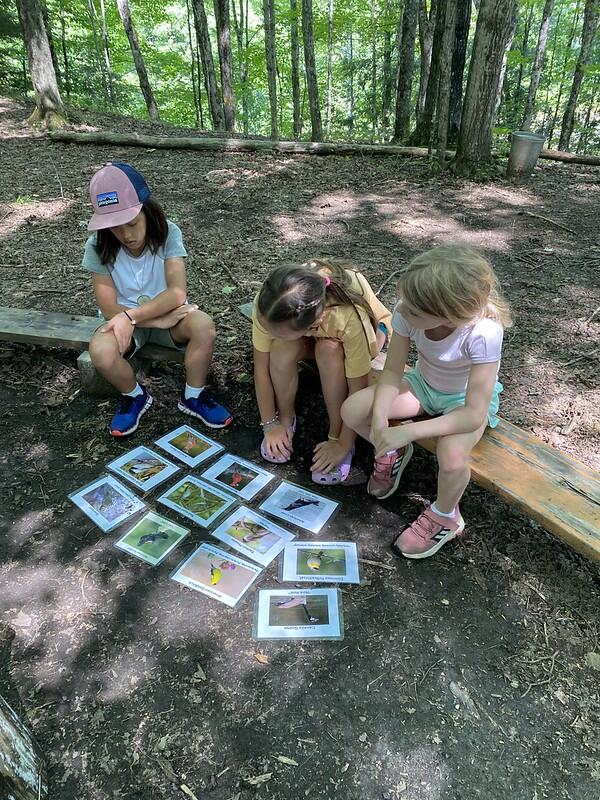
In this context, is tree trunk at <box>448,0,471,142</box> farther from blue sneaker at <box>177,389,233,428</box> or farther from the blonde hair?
the blonde hair

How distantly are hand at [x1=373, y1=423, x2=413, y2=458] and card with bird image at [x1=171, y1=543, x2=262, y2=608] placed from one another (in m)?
0.74

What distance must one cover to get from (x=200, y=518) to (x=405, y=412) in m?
1.09

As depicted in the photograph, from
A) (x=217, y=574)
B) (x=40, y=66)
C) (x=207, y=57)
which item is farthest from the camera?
(x=207, y=57)

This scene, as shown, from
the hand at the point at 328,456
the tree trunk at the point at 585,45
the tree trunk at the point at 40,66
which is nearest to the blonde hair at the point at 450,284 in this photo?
the hand at the point at 328,456

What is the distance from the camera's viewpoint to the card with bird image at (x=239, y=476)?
2.56 metres

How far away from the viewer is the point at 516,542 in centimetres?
224

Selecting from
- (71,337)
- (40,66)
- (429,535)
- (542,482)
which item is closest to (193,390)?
(71,337)

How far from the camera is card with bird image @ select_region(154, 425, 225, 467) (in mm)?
2746

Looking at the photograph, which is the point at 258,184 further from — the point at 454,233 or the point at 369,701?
the point at 369,701

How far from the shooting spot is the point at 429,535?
217cm

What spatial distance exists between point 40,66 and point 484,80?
21.9 ft

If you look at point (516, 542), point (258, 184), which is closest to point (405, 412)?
point (516, 542)

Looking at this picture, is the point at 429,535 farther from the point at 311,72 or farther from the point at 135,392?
the point at 311,72

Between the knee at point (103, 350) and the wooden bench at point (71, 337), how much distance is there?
0.29 metres
